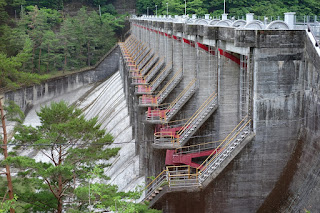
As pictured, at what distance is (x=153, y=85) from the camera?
95.8 ft

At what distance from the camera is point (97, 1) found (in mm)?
86000

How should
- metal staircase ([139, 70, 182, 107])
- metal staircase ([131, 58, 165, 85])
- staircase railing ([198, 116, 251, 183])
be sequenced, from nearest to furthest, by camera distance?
staircase railing ([198, 116, 251, 183]) < metal staircase ([139, 70, 182, 107]) < metal staircase ([131, 58, 165, 85])

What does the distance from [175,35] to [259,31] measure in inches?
528

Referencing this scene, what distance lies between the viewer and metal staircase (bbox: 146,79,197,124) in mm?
22391

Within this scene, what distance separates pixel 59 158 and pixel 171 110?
19.6 ft

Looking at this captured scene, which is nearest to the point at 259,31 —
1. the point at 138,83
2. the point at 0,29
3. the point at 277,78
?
the point at 277,78

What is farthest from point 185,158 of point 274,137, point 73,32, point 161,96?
point 73,32

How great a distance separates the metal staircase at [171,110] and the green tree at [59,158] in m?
2.87

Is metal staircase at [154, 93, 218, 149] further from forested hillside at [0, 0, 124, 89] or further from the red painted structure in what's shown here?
forested hillside at [0, 0, 124, 89]

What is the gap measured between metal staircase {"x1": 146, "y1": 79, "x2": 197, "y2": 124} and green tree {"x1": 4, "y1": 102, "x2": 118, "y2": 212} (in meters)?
2.87

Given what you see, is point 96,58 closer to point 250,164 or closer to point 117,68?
point 117,68

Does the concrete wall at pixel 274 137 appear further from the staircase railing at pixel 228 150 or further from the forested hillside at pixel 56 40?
the forested hillside at pixel 56 40

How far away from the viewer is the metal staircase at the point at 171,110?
882 inches

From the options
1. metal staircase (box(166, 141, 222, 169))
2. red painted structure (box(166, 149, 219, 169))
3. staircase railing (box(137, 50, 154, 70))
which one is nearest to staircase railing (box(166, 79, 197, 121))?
metal staircase (box(166, 141, 222, 169))
